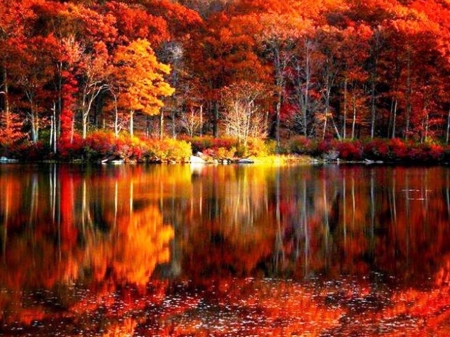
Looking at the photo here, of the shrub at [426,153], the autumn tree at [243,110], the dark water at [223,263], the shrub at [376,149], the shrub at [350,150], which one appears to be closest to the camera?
the dark water at [223,263]

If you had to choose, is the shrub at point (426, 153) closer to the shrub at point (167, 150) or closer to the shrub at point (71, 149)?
the shrub at point (167, 150)

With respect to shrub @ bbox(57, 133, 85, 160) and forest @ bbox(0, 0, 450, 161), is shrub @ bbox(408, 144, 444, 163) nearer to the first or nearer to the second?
forest @ bbox(0, 0, 450, 161)

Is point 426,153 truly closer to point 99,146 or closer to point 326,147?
point 326,147

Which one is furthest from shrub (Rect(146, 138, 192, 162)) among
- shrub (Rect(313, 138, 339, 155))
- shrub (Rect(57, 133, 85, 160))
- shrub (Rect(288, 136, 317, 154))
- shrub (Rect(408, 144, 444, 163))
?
shrub (Rect(408, 144, 444, 163))

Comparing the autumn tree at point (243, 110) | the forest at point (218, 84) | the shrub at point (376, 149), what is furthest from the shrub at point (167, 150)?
the shrub at point (376, 149)

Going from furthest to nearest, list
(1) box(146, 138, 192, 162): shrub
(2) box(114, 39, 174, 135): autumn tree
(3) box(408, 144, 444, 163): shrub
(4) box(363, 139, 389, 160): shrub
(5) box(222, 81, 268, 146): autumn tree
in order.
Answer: (5) box(222, 81, 268, 146): autumn tree → (4) box(363, 139, 389, 160): shrub → (3) box(408, 144, 444, 163): shrub → (2) box(114, 39, 174, 135): autumn tree → (1) box(146, 138, 192, 162): shrub

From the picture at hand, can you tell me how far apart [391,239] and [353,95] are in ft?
121

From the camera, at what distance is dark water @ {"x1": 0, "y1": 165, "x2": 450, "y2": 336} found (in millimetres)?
8953

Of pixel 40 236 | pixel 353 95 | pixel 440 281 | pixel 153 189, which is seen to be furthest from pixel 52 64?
pixel 440 281

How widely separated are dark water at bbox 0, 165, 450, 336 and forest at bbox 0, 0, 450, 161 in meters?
22.9

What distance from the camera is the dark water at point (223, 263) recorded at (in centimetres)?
895

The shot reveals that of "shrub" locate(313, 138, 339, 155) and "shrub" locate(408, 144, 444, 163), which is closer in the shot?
"shrub" locate(408, 144, 444, 163)

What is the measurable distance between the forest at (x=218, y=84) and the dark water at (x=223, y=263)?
22.9 meters

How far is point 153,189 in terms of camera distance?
2633 cm
